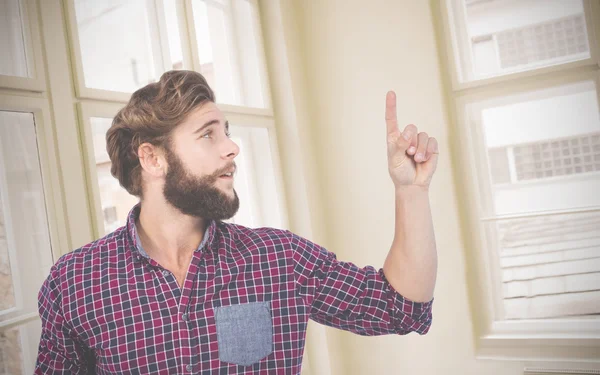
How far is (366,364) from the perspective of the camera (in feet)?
8.69

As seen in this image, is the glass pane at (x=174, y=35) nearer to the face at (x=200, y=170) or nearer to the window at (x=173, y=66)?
the window at (x=173, y=66)

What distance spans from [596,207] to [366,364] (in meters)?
1.36

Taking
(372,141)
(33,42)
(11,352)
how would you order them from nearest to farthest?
(11,352), (33,42), (372,141)

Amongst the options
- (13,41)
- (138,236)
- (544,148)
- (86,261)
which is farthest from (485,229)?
(13,41)

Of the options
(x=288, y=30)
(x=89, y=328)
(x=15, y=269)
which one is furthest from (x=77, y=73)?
(x=288, y=30)

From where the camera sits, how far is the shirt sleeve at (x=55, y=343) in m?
1.17

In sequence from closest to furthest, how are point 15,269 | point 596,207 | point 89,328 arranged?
point 89,328 < point 15,269 < point 596,207

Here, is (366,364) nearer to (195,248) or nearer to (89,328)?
(195,248)

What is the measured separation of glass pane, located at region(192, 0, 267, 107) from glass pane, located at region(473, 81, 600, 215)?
3.78ft

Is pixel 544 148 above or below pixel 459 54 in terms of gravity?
below

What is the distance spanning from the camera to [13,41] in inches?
58.1

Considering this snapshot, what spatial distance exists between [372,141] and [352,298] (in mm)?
1443

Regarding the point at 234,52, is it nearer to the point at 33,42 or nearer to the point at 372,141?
the point at 372,141

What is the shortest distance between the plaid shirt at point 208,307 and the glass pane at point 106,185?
46 cm
